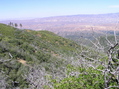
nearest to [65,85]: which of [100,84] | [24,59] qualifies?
[100,84]

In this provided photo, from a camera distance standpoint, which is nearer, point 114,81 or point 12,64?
point 114,81

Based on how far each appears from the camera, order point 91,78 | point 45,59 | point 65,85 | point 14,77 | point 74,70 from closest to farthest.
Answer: point 91,78, point 65,85, point 74,70, point 14,77, point 45,59

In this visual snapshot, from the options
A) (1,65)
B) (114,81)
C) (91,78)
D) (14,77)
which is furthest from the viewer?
(1,65)

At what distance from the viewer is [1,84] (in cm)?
925

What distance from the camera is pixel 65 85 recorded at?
159 inches

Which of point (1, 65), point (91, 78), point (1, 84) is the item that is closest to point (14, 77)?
point (1, 65)

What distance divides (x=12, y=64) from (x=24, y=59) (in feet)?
15.4

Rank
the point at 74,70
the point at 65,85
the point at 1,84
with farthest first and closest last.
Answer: the point at 1,84 → the point at 74,70 → the point at 65,85

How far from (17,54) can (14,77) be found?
711 cm

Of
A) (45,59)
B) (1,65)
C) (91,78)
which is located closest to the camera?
(91,78)

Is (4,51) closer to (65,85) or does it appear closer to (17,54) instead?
(17,54)

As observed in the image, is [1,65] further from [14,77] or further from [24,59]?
[24,59]

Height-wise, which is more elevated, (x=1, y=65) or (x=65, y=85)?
(x=65, y=85)

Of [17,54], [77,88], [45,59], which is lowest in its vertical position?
[45,59]
